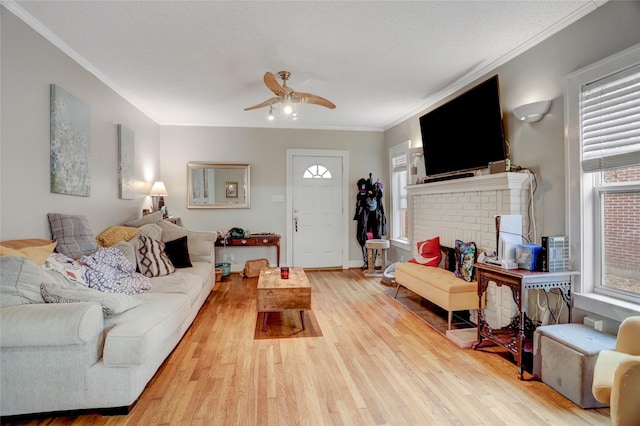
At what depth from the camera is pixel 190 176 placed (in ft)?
18.1

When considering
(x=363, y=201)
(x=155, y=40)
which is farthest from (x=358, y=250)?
(x=155, y=40)

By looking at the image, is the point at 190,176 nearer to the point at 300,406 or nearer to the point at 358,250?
the point at 358,250

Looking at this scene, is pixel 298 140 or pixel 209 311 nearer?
pixel 209 311

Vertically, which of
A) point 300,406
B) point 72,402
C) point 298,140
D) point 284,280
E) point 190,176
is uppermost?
point 298,140

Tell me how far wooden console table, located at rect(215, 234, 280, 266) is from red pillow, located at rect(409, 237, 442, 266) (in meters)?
2.39

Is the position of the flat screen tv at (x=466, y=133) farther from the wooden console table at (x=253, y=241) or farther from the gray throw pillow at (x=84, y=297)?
the gray throw pillow at (x=84, y=297)

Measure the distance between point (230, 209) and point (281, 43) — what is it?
134 inches

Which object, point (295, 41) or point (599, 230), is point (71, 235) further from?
point (599, 230)

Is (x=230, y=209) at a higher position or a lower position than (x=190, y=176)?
lower

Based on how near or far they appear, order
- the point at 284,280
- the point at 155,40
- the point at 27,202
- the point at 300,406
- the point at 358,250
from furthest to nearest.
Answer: the point at 358,250 → the point at 284,280 → the point at 155,40 → the point at 27,202 → the point at 300,406

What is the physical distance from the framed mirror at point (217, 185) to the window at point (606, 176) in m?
4.47

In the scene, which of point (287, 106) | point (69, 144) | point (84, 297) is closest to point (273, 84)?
point (287, 106)

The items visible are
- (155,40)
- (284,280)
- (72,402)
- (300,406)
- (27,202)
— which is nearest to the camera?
(72,402)

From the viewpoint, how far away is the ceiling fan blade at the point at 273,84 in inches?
111
